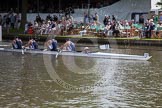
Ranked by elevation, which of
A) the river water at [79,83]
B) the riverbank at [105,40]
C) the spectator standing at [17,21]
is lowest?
the river water at [79,83]

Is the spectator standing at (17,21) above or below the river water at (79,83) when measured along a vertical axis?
Result: above

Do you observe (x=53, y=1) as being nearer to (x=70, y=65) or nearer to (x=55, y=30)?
(x=55, y=30)

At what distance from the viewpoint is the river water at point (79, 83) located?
15152 mm

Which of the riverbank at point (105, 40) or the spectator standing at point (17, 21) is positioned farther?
the spectator standing at point (17, 21)

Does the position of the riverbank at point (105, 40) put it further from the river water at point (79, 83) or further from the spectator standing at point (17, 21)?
the river water at point (79, 83)

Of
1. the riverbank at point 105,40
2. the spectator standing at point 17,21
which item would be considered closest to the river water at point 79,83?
the riverbank at point 105,40

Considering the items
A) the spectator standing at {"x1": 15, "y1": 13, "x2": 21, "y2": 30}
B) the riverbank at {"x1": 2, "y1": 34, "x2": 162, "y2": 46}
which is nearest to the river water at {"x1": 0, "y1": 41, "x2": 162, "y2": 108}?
the riverbank at {"x1": 2, "y1": 34, "x2": 162, "y2": 46}

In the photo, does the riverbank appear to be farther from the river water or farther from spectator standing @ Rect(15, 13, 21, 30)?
the river water

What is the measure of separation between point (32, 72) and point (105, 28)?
17.6m

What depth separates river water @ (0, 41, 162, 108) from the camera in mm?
15152

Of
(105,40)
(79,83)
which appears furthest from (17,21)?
(79,83)

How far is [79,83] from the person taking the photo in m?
18.6

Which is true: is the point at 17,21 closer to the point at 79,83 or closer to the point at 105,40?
the point at 105,40

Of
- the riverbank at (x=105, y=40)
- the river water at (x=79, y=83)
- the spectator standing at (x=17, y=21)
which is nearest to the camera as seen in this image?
the river water at (x=79, y=83)
